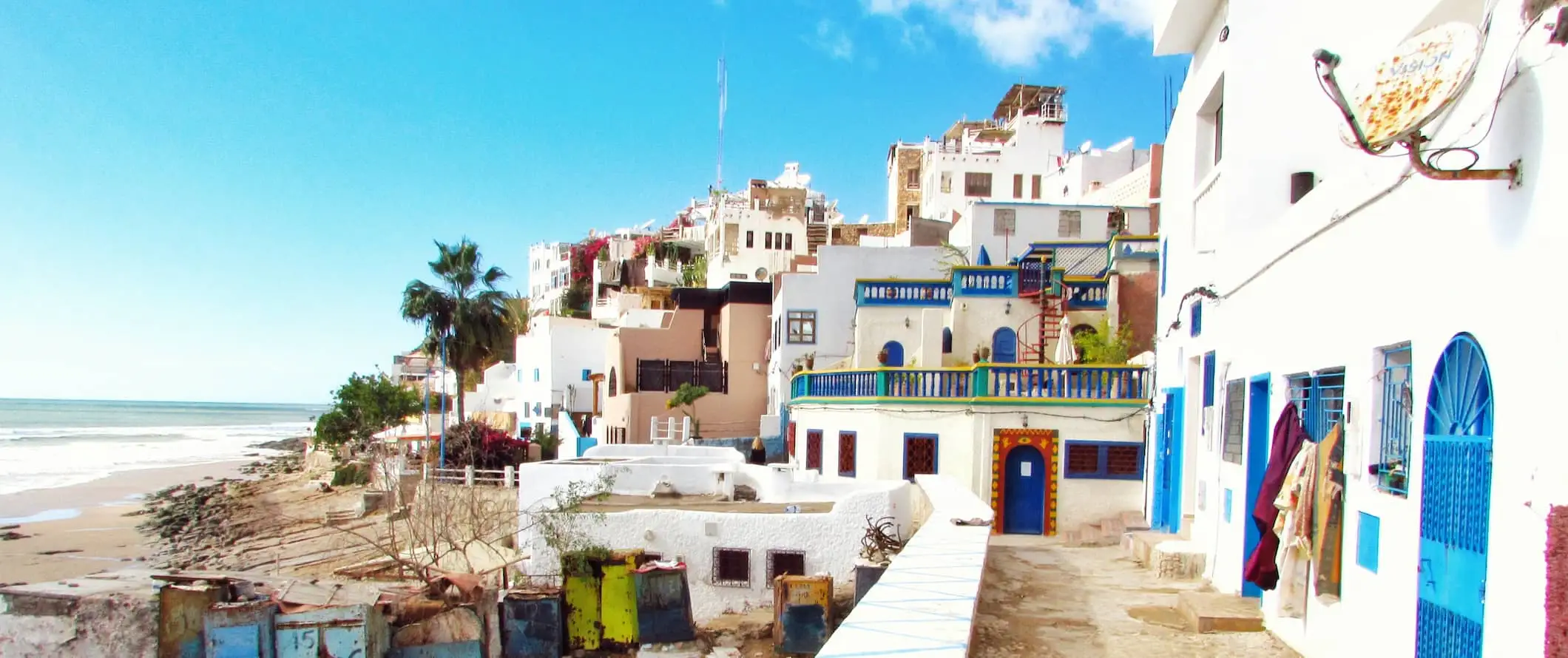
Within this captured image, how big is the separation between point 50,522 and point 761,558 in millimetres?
31909

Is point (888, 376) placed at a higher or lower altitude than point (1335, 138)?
lower

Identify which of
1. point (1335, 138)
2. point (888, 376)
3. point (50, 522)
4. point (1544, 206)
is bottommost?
point (50, 522)

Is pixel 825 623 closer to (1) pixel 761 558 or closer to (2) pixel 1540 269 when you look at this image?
(1) pixel 761 558

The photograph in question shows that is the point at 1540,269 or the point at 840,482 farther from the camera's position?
the point at 840,482

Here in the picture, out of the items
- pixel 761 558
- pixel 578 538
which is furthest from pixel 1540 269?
pixel 578 538

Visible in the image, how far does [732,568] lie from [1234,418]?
28.3 ft

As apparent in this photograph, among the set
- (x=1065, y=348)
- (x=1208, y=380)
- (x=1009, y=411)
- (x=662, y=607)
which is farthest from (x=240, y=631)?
(x=1065, y=348)

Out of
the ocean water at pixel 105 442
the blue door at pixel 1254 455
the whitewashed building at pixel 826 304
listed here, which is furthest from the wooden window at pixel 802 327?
the ocean water at pixel 105 442

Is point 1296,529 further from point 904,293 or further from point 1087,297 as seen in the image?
point 904,293

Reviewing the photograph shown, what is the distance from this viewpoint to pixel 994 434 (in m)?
17.7

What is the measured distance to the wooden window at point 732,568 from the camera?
1579cm

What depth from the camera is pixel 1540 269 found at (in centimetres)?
393

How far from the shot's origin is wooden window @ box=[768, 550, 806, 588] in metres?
15.5

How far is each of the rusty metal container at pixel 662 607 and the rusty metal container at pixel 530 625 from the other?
3.77 feet
